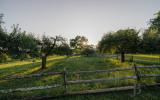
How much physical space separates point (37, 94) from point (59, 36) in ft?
62.8

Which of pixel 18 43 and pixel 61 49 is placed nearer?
pixel 18 43

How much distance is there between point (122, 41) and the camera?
1244 inches

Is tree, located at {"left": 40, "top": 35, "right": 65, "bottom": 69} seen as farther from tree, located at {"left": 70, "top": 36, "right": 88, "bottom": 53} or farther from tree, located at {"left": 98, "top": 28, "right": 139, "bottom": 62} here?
tree, located at {"left": 70, "top": 36, "right": 88, "bottom": 53}

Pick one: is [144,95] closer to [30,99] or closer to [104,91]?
[104,91]

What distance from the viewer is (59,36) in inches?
1127

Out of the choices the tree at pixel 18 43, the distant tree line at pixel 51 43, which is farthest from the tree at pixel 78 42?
the tree at pixel 18 43

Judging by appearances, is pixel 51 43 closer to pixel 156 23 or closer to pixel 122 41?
pixel 122 41

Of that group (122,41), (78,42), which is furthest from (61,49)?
(78,42)

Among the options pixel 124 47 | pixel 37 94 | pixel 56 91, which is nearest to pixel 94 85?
pixel 56 91

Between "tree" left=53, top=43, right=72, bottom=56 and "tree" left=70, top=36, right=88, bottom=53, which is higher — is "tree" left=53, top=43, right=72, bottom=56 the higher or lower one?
the lower one

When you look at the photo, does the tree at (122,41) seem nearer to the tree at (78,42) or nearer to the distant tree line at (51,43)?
the distant tree line at (51,43)

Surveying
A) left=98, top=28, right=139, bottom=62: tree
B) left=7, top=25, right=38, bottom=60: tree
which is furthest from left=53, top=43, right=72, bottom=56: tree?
left=7, top=25, right=38, bottom=60: tree

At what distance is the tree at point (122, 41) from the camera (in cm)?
3189

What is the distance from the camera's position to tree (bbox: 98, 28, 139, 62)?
31.9 m
